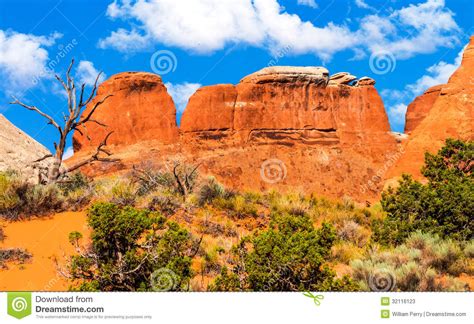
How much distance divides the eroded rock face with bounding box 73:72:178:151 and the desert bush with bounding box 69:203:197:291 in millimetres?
51125

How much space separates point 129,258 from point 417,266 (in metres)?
4.49

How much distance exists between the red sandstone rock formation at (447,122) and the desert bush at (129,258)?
82.1 ft

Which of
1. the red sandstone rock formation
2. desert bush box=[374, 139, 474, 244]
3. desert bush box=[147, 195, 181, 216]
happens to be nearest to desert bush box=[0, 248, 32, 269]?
desert bush box=[147, 195, 181, 216]

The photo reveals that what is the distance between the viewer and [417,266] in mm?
8805

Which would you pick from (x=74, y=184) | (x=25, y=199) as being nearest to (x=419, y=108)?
(x=74, y=184)

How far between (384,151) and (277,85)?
1431 centimetres

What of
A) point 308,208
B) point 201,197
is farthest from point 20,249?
point 308,208

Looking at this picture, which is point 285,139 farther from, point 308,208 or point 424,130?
point 308,208

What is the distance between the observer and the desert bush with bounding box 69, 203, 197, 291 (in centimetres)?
786

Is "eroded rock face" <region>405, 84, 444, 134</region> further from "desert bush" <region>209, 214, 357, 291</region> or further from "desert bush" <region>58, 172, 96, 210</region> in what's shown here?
"desert bush" <region>209, 214, 357, 291</region>

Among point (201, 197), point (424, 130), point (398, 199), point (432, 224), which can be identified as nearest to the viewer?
point (432, 224)

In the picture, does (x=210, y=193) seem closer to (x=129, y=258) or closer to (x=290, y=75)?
(x=129, y=258)

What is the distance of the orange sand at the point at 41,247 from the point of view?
31.2 feet
